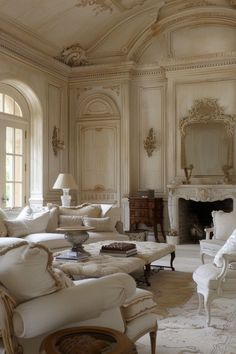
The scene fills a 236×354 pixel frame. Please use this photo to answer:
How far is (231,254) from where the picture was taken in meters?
3.42

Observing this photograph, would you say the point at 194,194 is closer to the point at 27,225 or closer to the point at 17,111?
the point at 27,225

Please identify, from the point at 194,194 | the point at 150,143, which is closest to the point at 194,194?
the point at 194,194

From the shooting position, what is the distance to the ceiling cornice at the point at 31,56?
6996mm

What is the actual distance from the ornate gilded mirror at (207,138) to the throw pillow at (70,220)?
2770 millimetres

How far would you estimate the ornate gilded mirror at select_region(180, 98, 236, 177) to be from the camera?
8031 millimetres

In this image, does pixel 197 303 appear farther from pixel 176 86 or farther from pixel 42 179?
pixel 176 86

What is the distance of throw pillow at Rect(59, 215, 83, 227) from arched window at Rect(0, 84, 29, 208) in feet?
4.71

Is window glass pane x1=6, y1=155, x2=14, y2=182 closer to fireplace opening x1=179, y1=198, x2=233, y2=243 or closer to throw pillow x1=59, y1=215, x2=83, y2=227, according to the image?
throw pillow x1=59, y1=215, x2=83, y2=227

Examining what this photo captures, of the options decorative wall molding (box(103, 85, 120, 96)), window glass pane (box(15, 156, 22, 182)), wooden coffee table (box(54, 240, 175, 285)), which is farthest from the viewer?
decorative wall molding (box(103, 85, 120, 96))

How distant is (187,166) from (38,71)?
3.29 meters

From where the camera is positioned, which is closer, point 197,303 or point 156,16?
Result: point 197,303

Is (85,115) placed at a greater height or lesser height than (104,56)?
lesser

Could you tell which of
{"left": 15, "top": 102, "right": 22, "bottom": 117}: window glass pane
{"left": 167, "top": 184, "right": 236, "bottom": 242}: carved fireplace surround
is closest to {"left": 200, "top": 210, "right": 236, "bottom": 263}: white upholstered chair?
{"left": 167, "top": 184, "right": 236, "bottom": 242}: carved fireplace surround

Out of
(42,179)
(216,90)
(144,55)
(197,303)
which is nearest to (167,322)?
(197,303)
